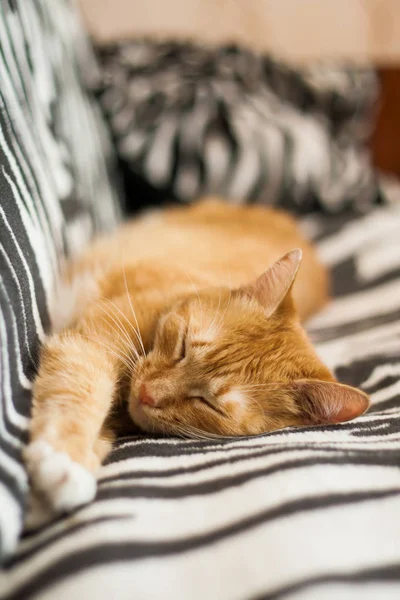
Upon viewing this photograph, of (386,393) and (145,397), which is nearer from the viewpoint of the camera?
(145,397)

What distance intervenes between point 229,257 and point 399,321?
53 cm

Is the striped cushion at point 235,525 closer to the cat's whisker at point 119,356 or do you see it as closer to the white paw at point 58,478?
the white paw at point 58,478

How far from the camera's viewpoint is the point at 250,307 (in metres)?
1.09

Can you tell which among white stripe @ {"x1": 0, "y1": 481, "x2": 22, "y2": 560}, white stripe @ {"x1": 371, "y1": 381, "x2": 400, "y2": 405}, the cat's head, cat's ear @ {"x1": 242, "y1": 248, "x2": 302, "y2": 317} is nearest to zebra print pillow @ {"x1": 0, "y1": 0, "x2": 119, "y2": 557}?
white stripe @ {"x1": 0, "y1": 481, "x2": 22, "y2": 560}

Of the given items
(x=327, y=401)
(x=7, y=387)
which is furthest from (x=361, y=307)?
(x=7, y=387)

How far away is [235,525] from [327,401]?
1.10 ft

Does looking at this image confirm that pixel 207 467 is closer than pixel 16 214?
Yes

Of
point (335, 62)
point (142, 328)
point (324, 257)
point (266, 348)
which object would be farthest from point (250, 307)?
point (335, 62)

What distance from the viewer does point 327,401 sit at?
921 mm

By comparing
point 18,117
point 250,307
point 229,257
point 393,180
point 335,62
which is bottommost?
point 393,180

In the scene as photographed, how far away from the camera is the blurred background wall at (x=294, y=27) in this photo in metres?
2.59

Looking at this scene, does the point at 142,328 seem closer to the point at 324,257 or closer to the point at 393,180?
the point at 324,257

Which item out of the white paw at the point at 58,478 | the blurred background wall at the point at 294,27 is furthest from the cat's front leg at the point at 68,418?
the blurred background wall at the point at 294,27

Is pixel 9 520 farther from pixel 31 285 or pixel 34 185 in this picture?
pixel 34 185
